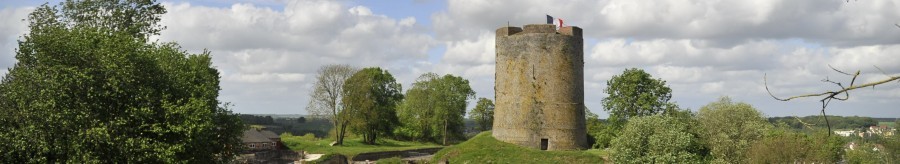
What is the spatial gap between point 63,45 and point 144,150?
3.87m

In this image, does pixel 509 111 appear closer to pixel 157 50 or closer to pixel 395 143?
pixel 157 50

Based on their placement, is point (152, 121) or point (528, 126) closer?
point (152, 121)

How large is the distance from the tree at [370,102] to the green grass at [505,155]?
2225 centimetres

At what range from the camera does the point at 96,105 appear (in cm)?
2095

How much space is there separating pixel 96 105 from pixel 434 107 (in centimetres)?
5050

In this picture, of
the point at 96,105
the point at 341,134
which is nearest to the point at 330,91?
the point at 341,134

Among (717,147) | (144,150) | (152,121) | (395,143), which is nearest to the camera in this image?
(144,150)

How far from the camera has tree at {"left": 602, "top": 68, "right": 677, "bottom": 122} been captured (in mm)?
42031

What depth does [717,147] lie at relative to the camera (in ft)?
115

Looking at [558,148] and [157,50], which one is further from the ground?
[157,50]

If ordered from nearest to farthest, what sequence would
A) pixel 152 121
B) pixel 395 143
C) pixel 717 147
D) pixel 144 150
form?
pixel 144 150
pixel 152 121
pixel 717 147
pixel 395 143

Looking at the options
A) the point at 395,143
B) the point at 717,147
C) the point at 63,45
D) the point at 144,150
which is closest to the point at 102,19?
the point at 63,45

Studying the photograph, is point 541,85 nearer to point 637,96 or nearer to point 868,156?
point 637,96

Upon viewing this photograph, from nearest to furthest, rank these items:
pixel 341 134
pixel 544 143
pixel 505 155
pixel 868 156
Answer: pixel 505 155 < pixel 544 143 < pixel 868 156 < pixel 341 134
